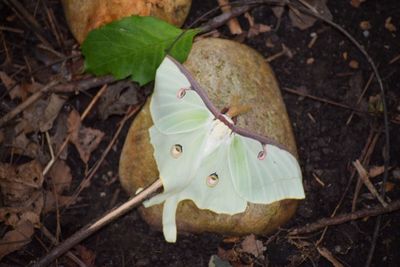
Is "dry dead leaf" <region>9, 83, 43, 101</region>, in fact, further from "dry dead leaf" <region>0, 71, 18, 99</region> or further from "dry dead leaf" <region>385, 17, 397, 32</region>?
"dry dead leaf" <region>385, 17, 397, 32</region>

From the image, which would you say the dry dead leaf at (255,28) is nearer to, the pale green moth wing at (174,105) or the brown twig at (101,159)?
the brown twig at (101,159)

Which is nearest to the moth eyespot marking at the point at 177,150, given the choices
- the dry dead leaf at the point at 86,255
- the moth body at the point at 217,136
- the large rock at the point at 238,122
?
the moth body at the point at 217,136

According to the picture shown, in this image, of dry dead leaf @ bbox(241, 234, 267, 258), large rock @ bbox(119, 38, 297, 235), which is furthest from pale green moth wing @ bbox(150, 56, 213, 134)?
dry dead leaf @ bbox(241, 234, 267, 258)

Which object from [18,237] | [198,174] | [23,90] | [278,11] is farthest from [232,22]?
[18,237]

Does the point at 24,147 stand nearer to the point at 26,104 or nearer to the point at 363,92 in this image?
the point at 26,104

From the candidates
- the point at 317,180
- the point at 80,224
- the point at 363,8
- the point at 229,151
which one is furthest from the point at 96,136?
the point at 363,8

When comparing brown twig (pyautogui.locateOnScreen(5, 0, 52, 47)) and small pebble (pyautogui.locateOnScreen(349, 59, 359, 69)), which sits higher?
brown twig (pyautogui.locateOnScreen(5, 0, 52, 47))

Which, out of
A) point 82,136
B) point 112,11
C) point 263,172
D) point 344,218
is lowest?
point 344,218
